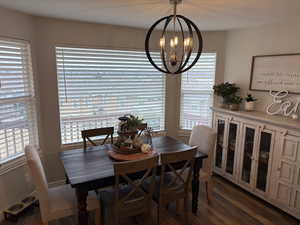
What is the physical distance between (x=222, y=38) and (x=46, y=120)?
3.11 meters

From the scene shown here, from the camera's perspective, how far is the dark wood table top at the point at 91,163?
201cm

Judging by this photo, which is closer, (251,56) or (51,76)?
(51,76)

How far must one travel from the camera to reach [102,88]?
3.40 metres

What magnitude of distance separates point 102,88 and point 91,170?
1.58m

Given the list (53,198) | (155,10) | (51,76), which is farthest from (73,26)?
(53,198)

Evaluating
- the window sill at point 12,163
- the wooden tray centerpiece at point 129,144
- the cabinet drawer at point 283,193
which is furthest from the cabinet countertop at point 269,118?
the window sill at point 12,163

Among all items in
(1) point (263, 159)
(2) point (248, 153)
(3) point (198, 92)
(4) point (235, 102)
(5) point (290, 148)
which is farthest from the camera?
(3) point (198, 92)

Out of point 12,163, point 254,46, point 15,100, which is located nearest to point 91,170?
point 12,163

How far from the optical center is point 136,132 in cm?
257

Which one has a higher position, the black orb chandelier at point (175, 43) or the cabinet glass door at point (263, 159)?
the black orb chandelier at point (175, 43)

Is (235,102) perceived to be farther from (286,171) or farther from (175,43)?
(175,43)

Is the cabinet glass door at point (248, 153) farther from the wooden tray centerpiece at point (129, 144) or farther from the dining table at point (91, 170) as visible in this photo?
the wooden tray centerpiece at point (129, 144)

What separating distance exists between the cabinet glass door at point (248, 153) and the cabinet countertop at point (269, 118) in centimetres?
20

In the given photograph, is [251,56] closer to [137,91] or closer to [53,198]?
[137,91]
